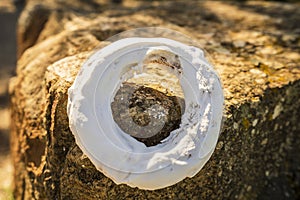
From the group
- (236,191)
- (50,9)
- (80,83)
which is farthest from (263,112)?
(50,9)

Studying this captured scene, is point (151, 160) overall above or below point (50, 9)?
above

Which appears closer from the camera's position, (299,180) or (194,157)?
(194,157)

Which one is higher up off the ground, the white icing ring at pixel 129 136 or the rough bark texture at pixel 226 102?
the white icing ring at pixel 129 136

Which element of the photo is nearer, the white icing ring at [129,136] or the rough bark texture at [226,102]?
the white icing ring at [129,136]

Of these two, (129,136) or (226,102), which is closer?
(129,136)

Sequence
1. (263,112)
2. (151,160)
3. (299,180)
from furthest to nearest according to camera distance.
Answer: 1. (299,180)
2. (263,112)
3. (151,160)

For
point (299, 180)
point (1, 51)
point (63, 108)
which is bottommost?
point (1, 51)

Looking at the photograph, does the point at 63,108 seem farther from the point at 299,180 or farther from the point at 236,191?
the point at 299,180

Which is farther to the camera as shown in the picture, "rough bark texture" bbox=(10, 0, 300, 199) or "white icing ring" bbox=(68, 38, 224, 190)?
"rough bark texture" bbox=(10, 0, 300, 199)
